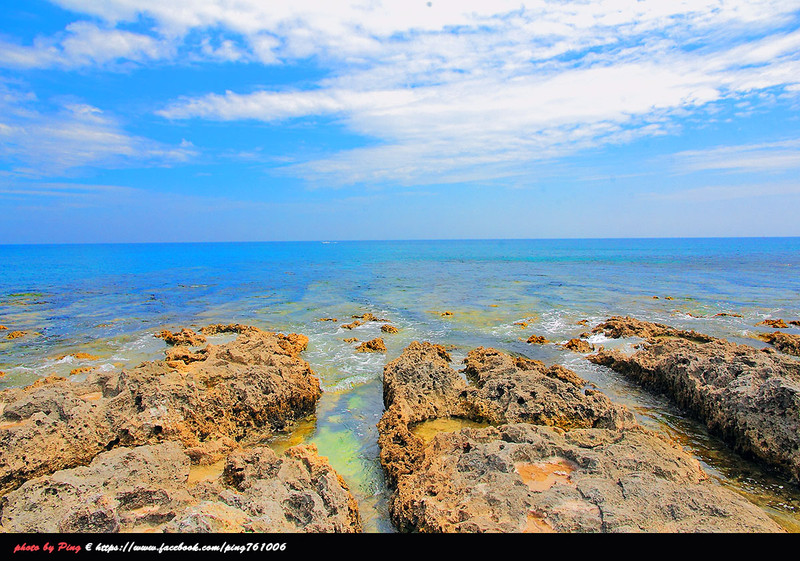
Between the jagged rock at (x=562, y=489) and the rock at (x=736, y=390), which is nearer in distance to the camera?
the jagged rock at (x=562, y=489)

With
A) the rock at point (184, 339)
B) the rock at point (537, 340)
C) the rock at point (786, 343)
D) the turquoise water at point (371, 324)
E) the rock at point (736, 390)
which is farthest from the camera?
the rock at point (537, 340)

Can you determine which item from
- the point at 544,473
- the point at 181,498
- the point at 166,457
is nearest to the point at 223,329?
the point at 166,457

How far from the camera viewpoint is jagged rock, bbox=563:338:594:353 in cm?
1680

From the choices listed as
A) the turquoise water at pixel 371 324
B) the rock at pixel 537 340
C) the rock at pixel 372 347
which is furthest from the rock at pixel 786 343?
the rock at pixel 372 347

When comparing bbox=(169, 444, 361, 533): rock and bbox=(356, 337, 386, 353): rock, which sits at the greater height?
bbox=(169, 444, 361, 533): rock

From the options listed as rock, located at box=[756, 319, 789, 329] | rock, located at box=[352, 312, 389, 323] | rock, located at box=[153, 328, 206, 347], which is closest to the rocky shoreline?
rock, located at box=[153, 328, 206, 347]

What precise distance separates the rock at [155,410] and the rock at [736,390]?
33.0 feet

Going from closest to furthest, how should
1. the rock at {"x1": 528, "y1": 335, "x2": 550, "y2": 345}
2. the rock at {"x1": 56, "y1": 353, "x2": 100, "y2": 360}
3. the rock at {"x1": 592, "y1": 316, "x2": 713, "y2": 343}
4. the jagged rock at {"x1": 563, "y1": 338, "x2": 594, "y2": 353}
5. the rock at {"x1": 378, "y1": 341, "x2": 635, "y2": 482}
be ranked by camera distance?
1. the rock at {"x1": 378, "y1": 341, "x2": 635, "y2": 482}
2. the rock at {"x1": 56, "y1": 353, "x2": 100, "y2": 360}
3. the jagged rock at {"x1": 563, "y1": 338, "x2": 594, "y2": 353}
4. the rock at {"x1": 528, "y1": 335, "x2": 550, "y2": 345}
5. the rock at {"x1": 592, "y1": 316, "x2": 713, "y2": 343}

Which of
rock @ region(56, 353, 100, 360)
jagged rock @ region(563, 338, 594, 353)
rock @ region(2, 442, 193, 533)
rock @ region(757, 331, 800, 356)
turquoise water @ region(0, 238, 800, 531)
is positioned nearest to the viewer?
rock @ region(2, 442, 193, 533)

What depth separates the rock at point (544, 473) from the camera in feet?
17.8

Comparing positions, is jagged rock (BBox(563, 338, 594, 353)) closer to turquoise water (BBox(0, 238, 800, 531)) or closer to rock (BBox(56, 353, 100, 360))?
turquoise water (BBox(0, 238, 800, 531))

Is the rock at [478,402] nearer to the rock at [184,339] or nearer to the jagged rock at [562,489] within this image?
the jagged rock at [562,489]

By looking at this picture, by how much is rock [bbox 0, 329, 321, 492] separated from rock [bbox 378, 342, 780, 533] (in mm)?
3075
